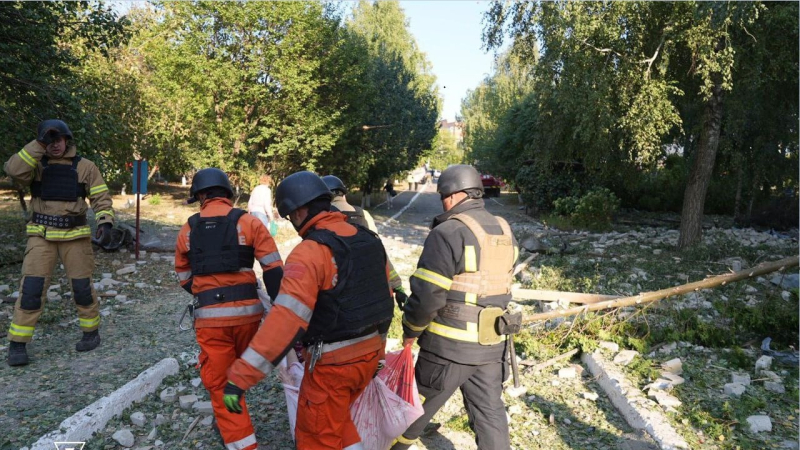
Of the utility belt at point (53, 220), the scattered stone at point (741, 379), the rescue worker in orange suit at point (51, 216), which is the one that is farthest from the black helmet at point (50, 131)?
the scattered stone at point (741, 379)

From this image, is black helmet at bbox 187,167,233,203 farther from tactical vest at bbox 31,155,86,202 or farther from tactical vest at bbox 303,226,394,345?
tactical vest at bbox 31,155,86,202

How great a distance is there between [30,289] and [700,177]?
11.9 meters

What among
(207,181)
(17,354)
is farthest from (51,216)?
(207,181)

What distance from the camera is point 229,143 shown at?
56.7 feet

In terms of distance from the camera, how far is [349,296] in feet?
8.68

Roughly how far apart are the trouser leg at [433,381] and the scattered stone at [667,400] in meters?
2.06

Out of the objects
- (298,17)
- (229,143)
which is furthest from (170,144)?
(298,17)

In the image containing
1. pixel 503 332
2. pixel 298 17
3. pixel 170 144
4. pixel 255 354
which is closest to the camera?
pixel 255 354

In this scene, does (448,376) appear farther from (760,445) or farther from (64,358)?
(64,358)

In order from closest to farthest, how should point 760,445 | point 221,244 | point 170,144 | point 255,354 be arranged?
point 255,354 → point 221,244 → point 760,445 → point 170,144

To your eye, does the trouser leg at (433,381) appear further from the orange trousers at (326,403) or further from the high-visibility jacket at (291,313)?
the high-visibility jacket at (291,313)

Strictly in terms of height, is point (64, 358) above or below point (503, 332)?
below

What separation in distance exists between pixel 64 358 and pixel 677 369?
18.9 feet

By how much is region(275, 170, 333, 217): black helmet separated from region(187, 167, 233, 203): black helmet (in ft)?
2.90
